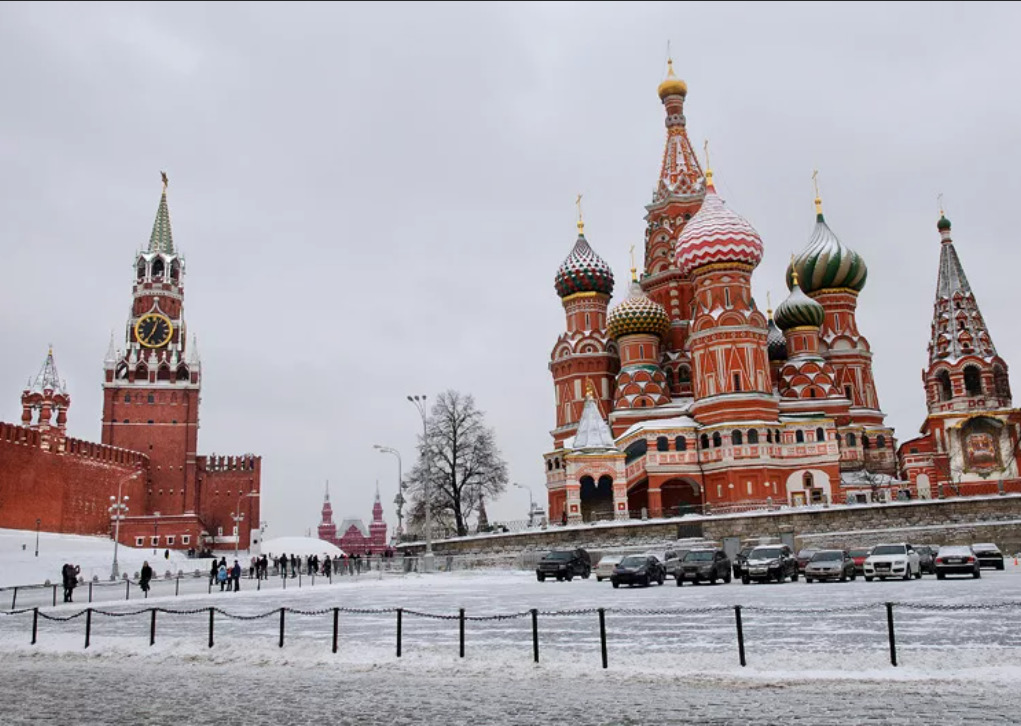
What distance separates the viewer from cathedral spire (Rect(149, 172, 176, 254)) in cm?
9250

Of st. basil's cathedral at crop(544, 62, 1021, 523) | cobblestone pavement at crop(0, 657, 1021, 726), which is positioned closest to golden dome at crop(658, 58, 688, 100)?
st. basil's cathedral at crop(544, 62, 1021, 523)

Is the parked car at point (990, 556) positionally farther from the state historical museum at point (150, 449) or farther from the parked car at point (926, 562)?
the state historical museum at point (150, 449)

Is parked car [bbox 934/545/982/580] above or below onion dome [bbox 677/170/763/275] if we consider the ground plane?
below

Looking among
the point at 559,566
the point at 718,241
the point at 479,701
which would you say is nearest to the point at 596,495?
the point at 718,241

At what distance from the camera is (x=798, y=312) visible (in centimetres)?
5853

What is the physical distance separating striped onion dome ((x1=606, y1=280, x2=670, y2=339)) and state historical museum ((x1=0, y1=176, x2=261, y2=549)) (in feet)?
129

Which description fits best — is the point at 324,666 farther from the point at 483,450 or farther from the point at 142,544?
the point at 142,544

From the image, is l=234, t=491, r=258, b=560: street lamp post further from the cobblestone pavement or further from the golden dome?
the cobblestone pavement

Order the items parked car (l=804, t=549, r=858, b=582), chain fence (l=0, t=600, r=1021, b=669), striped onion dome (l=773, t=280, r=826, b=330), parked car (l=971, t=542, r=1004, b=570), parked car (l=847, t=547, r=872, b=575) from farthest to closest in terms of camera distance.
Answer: striped onion dome (l=773, t=280, r=826, b=330)
parked car (l=971, t=542, r=1004, b=570)
parked car (l=847, t=547, r=872, b=575)
parked car (l=804, t=549, r=858, b=582)
chain fence (l=0, t=600, r=1021, b=669)

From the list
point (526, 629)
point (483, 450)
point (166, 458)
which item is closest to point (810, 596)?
point (526, 629)

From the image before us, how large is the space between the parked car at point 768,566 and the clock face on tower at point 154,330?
72006 mm

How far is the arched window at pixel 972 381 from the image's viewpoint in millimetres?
54219

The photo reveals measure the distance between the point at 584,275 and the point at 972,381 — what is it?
2559cm

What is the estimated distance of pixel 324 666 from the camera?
42.9 ft
